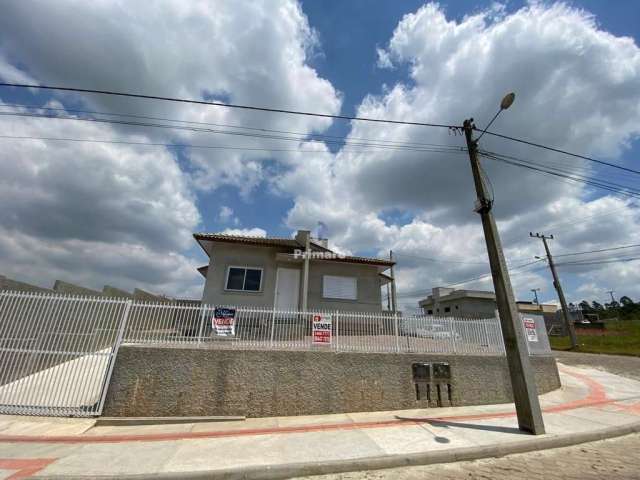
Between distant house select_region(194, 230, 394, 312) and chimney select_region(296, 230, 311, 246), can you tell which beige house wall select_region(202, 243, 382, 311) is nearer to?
distant house select_region(194, 230, 394, 312)

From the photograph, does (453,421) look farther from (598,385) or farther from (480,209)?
(598,385)

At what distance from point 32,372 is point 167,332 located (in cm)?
311

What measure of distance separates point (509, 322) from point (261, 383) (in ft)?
20.0

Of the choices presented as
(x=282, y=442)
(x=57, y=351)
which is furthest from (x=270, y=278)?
(x=282, y=442)

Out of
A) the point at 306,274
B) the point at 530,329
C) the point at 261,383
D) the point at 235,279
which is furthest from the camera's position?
the point at 235,279

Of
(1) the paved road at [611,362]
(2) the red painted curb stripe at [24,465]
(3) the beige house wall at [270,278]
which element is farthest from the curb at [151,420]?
(1) the paved road at [611,362]

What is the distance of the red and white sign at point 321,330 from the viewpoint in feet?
25.2

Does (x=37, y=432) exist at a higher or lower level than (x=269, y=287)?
lower

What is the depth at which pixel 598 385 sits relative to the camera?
1071 centimetres

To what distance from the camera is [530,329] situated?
409 inches

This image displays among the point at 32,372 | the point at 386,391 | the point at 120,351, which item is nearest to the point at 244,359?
the point at 120,351

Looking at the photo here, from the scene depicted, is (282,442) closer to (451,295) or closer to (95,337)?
(95,337)

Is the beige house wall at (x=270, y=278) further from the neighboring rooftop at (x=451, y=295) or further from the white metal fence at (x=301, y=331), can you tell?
the neighboring rooftop at (x=451, y=295)

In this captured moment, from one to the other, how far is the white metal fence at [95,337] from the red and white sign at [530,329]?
5.22 meters
